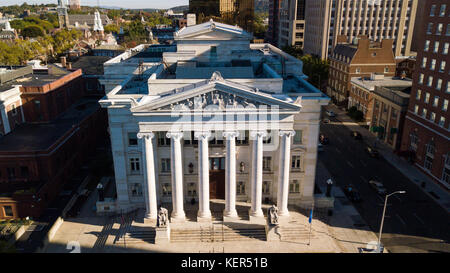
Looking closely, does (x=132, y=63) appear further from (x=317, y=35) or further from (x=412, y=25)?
(x=412, y=25)

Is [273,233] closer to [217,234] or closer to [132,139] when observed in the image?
[217,234]

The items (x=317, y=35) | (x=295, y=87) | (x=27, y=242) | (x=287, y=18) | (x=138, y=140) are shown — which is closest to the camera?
(x=27, y=242)

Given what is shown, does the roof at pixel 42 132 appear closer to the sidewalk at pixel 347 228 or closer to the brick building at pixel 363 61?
the sidewalk at pixel 347 228

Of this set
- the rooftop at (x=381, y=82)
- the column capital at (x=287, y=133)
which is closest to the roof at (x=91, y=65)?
the column capital at (x=287, y=133)

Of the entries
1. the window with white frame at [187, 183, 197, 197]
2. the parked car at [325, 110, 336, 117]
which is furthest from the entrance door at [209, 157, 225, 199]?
the parked car at [325, 110, 336, 117]

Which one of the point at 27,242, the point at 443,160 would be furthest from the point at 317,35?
the point at 27,242

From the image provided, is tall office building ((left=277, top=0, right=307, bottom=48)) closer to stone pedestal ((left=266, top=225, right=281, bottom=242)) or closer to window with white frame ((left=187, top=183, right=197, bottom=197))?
window with white frame ((left=187, top=183, right=197, bottom=197))

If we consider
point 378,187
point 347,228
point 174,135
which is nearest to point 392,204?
point 378,187
